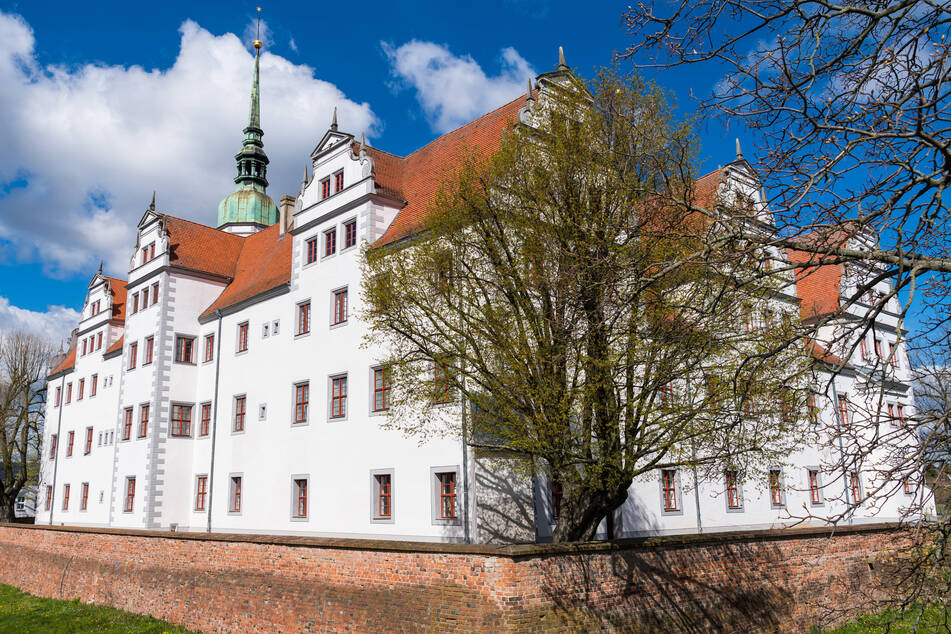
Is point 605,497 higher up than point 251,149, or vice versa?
point 251,149

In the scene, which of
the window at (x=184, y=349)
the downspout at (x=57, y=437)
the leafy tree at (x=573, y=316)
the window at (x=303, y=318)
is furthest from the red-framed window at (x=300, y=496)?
the downspout at (x=57, y=437)

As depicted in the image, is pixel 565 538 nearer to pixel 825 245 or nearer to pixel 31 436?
pixel 825 245

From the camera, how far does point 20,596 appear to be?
2253 cm

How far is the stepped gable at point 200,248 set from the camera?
1266 inches

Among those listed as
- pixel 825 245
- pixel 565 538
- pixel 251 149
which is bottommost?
pixel 565 538

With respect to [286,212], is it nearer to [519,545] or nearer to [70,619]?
[70,619]

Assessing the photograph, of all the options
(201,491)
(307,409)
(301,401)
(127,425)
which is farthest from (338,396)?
(127,425)

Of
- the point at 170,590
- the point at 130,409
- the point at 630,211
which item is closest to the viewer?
the point at 630,211

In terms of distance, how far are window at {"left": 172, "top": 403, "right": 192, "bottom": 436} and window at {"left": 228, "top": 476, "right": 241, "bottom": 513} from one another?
4208 mm

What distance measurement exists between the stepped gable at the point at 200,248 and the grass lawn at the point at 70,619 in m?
15.0

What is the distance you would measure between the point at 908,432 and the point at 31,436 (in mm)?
53644

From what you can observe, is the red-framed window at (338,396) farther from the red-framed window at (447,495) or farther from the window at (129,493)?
the window at (129,493)

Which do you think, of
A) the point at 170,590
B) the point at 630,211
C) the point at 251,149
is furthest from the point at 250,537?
the point at 251,149

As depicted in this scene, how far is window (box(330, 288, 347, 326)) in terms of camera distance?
76.8ft
